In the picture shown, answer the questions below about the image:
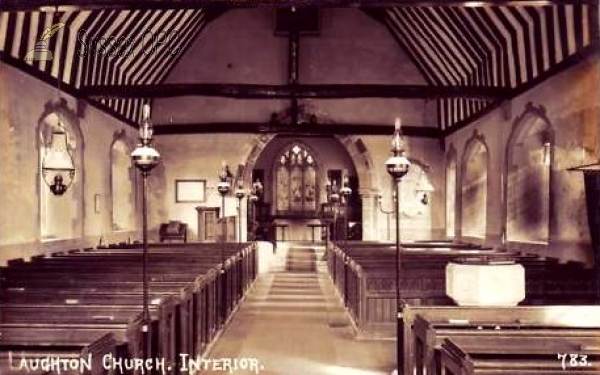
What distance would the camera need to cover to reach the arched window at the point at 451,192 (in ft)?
49.1

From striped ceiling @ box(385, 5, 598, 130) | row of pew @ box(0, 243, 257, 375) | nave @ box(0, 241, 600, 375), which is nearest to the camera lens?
nave @ box(0, 241, 600, 375)

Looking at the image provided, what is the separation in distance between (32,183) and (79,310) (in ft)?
18.2

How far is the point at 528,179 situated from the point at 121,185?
875 cm

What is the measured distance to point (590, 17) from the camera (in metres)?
7.38

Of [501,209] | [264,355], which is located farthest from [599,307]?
[501,209]

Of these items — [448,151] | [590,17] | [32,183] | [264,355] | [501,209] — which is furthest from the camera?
[448,151]

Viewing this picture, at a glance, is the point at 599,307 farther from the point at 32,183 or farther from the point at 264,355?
the point at 32,183

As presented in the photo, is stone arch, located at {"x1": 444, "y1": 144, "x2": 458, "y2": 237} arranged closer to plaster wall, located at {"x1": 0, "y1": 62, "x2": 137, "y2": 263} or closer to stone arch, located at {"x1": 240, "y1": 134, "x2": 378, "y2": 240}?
stone arch, located at {"x1": 240, "y1": 134, "x2": 378, "y2": 240}

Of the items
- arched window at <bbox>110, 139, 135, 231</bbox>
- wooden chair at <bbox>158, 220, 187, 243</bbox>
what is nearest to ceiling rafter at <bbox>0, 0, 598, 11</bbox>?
arched window at <bbox>110, 139, 135, 231</bbox>

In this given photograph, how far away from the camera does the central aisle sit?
5402 millimetres

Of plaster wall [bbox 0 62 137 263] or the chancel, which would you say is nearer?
the chancel

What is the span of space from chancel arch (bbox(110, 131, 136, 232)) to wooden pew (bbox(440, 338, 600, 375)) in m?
10.9

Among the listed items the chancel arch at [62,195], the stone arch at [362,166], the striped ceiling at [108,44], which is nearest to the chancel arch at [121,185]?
the striped ceiling at [108,44]

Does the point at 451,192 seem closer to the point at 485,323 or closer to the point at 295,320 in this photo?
the point at 295,320
